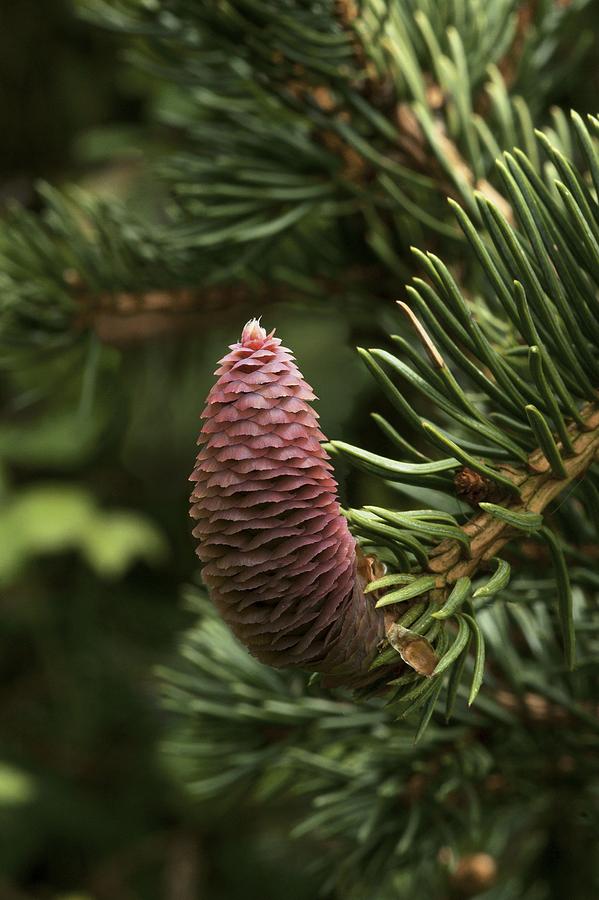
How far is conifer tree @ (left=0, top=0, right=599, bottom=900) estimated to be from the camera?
227 millimetres

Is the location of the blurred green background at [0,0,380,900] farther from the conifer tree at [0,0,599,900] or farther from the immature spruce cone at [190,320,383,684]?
the immature spruce cone at [190,320,383,684]

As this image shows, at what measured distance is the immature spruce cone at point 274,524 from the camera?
218mm

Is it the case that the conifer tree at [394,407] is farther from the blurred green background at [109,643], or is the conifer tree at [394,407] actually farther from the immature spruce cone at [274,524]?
the blurred green background at [109,643]

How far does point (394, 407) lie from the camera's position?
0.44 meters

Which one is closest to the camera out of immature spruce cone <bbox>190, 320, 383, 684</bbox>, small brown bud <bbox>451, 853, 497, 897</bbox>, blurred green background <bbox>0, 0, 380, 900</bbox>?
immature spruce cone <bbox>190, 320, 383, 684</bbox>

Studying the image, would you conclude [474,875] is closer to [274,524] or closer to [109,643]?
[274,524]

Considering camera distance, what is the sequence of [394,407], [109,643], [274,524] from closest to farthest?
[274,524] → [394,407] → [109,643]

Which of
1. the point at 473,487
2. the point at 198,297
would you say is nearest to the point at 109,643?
the point at 198,297

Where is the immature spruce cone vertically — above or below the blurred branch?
below

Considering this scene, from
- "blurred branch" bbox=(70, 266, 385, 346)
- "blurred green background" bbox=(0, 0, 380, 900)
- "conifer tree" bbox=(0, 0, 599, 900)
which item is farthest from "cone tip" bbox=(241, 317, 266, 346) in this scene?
"blurred green background" bbox=(0, 0, 380, 900)

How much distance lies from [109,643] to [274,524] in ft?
Answer: 3.72

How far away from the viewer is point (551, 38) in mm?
489

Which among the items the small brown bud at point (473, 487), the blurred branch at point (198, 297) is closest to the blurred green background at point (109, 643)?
the blurred branch at point (198, 297)

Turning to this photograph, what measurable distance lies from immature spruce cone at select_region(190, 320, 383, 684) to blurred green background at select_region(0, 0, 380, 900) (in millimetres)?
754
